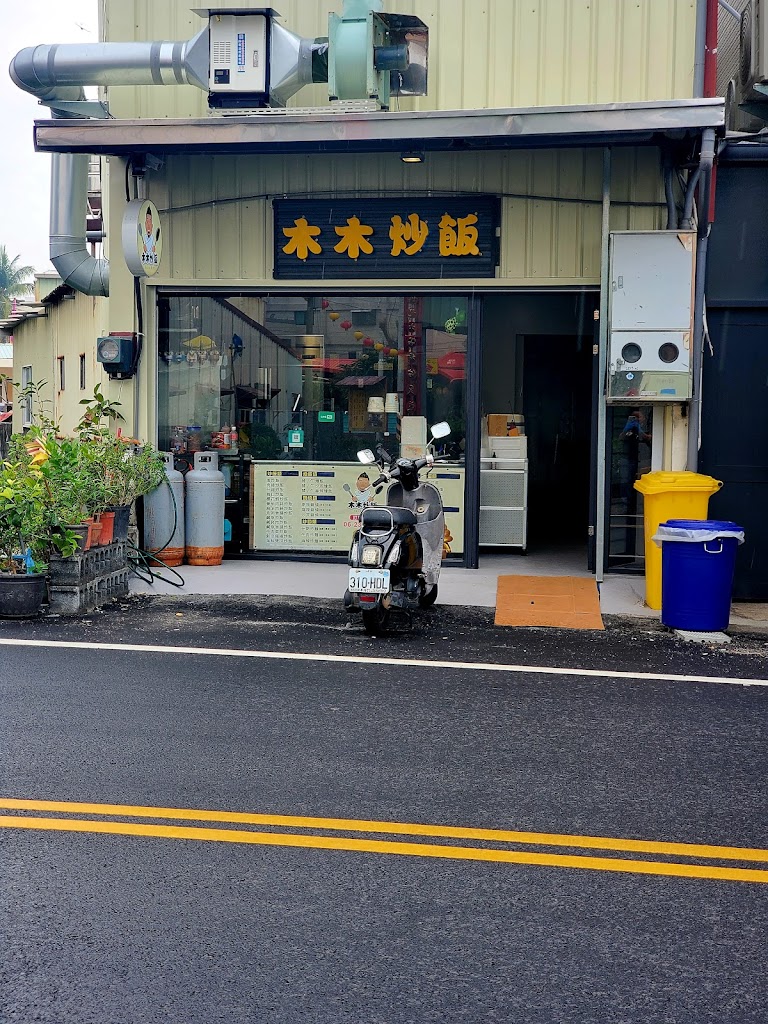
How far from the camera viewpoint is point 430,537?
30.6ft

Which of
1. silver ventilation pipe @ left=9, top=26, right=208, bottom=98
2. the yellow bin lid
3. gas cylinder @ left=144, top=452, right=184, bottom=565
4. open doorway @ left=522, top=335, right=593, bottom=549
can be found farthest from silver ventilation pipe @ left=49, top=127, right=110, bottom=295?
open doorway @ left=522, top=335, right=593, bottom=549

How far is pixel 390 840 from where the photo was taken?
438cm

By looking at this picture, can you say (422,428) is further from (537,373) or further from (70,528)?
(537,373)

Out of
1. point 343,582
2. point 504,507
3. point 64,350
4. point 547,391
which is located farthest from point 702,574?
point 64,350

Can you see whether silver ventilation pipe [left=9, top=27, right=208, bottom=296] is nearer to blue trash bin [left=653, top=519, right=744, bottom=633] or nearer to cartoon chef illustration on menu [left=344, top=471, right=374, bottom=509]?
cartoon chef illustration on menu [left=344, top=471, right=374, bottom=509]

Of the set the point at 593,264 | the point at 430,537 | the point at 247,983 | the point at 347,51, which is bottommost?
the point at 247,983

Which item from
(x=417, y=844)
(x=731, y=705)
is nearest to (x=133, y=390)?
(x=731, y=705)

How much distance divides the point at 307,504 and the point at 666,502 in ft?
12.8

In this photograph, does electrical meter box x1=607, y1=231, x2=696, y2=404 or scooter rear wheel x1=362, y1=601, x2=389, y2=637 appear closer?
scooter rear wheel x1=362, y1=601, x2=389, y2=637

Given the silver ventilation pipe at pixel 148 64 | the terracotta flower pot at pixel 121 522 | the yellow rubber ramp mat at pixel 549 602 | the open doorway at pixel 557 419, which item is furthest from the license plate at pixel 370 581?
the open doorway at pixel 557 419

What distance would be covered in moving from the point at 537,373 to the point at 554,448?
48.9 inches

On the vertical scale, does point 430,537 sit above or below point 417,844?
above

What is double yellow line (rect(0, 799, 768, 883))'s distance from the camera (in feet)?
13.8

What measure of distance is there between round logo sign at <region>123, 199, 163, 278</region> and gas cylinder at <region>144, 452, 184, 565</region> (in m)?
1.82
